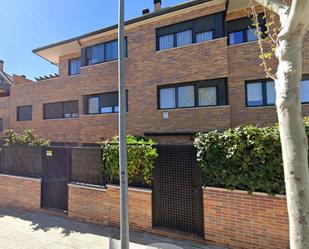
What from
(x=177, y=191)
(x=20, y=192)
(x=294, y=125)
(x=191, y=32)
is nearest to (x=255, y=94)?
(x=191, y=32)

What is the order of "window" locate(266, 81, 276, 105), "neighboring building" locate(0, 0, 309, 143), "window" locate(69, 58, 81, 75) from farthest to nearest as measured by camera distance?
"window" locate(69, 58, 81, 75)
"neighboring building" locate(0, 0, 309, 143)
"window" locate(266, 81, 276, 105)

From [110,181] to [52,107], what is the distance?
36.9ft

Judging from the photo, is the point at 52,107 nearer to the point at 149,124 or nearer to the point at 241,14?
the point at 149,124

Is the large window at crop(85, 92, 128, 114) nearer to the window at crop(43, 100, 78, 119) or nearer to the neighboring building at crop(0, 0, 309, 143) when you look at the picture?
the neighboring building at crop(0, 0, 309, 143)

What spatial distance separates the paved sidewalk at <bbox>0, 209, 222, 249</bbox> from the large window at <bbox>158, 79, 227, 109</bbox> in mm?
6325

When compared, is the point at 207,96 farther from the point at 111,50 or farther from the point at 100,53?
the point at 100,53

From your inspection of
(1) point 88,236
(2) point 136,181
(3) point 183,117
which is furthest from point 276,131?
(3) point 183,117

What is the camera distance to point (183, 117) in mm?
10141

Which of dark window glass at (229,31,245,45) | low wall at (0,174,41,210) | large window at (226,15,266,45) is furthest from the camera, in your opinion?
dark window glass at (229,31,245,45)

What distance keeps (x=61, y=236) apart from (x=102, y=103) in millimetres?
8154

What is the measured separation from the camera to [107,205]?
19.3ft

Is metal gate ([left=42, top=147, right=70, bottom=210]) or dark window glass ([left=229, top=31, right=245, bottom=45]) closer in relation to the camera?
metal gate ([left=42, top=147, right=70, bottom=210])

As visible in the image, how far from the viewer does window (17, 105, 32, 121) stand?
1603cm

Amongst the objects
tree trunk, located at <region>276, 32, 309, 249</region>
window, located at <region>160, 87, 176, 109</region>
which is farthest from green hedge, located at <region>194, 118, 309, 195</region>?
window, located at <region>160, 87, 176, 109</region>
